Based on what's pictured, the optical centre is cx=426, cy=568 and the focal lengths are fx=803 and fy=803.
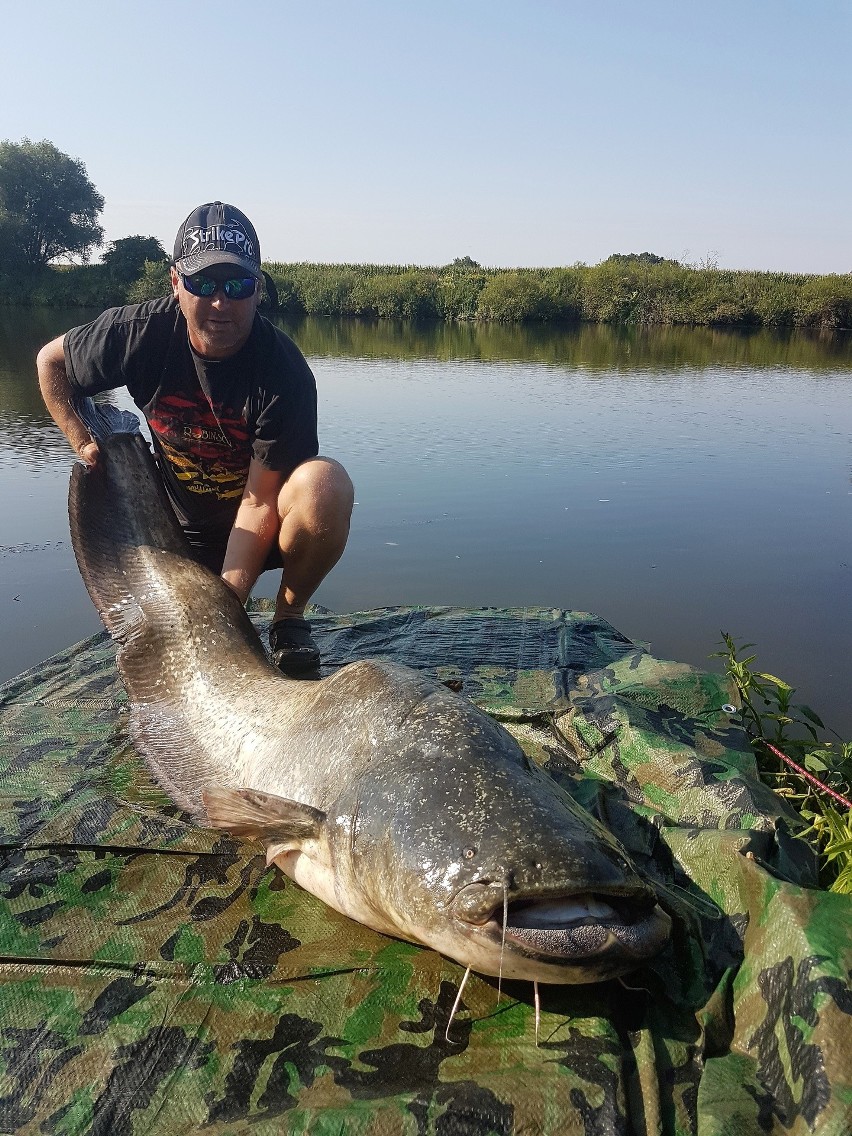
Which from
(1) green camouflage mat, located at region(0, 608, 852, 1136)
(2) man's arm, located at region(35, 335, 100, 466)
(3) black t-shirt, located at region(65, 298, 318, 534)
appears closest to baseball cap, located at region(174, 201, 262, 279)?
(3) black t-shirt, located at region(65, 298, 318, 534)

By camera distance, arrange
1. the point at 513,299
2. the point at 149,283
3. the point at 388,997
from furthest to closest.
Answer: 1. the point at 513,299
2. the point at 149,283
3. the point at 388,997

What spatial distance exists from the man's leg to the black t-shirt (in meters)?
0.17

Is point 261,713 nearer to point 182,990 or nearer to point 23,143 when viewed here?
point 182,990

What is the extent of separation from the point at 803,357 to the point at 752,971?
27.7m

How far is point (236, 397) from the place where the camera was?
4.11 meters

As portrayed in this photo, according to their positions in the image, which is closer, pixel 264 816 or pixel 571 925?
pixel 571 925

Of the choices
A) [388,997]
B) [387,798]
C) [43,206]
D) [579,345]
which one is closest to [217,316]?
[387,798]

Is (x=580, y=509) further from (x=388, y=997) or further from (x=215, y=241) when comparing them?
(x=388, y=997)

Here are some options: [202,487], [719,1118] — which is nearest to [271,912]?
[719,1118]

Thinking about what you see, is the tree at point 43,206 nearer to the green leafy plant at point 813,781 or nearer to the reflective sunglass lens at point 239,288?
the reflective sunglass lens at point 239,288

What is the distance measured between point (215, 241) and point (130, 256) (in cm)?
4830

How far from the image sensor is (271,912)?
2.26 metres

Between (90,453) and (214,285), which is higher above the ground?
(214,285)

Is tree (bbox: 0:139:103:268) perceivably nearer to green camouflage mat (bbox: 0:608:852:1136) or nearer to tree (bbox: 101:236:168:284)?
tree (bbox: 101:236:168:284)
